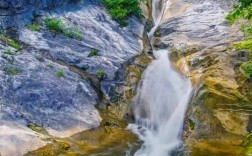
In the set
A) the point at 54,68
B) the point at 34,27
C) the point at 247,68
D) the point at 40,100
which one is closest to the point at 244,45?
the point at 247,68

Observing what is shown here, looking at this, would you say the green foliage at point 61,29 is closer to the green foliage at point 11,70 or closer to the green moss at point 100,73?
the green moss at point 100,73

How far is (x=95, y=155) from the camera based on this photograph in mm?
9508

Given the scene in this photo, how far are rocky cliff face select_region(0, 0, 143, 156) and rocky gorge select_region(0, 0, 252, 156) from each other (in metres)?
0.03

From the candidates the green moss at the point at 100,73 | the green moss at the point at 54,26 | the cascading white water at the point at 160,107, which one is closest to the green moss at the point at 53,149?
the cascading white water at the point at 160,107

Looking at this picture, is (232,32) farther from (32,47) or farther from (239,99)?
(32,47)

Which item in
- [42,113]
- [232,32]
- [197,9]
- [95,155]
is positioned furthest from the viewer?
[197,9]

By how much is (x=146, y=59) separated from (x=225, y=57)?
3061 millimetres

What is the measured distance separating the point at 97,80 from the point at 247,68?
16.8 ft

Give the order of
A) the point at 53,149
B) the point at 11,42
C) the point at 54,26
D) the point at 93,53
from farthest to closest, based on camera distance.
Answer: the point at 54,26 → the point at 93,53 → the point at 11,42 → the point at 53,149

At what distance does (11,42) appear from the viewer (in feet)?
42.9

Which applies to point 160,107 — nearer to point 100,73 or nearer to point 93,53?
point 100,73

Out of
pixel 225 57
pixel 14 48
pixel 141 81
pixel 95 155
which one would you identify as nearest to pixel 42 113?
pixel 95 155

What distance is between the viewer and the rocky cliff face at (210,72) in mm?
10688

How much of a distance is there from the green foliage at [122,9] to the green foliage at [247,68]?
245 inches
